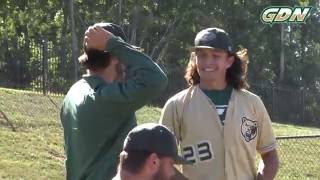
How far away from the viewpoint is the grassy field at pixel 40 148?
9.03 m

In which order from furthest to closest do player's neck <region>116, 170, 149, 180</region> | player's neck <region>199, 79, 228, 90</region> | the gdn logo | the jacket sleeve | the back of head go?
the gdn logo → player's neck <region>199, 79, 228, 90</region> → the back of head → the jacket sleeve → player's neck <region>116, 170, 149, 180</region>

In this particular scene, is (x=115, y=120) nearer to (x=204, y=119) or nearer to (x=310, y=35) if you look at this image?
(x=204, y=119)

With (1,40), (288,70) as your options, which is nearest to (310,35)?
(288,70)

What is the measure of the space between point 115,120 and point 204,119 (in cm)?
90

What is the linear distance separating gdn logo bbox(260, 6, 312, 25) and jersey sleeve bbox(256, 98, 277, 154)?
89.7ft

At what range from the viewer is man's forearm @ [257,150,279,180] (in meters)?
4.10

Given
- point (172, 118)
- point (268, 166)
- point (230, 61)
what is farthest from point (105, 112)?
point (268, 166)

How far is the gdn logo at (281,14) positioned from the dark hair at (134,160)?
29.1m

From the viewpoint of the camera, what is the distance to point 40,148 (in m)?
10.1

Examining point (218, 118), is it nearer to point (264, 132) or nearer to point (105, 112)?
point (264, 132)

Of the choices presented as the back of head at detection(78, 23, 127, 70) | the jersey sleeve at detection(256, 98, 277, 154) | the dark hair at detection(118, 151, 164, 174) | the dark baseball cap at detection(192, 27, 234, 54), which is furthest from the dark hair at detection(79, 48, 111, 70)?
the jersey sleeve at detection(256, 98, 277, 154)

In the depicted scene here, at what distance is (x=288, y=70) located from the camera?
38.2 meters

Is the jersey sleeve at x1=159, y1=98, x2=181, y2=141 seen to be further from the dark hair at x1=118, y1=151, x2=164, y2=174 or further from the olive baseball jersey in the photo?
the dark hair at x1=118, y1=151, x2=164, y2=174

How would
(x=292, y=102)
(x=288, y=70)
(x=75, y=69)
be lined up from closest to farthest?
(x=75, y=69) → (x=292, y=102) → (x=288, y=70)
